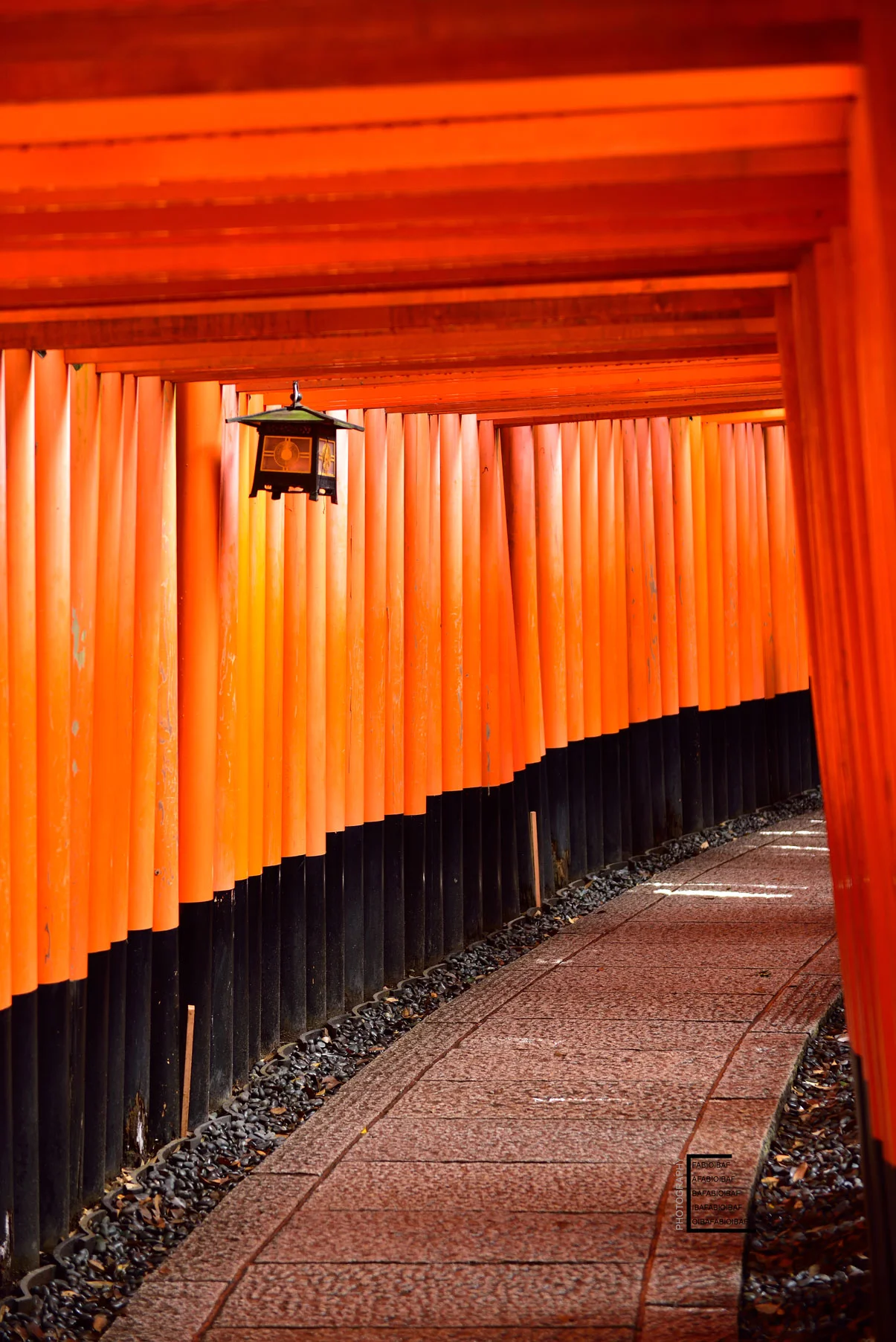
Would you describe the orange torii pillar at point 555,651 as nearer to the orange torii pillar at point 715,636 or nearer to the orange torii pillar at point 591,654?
the orange torii pillar at point 591,654

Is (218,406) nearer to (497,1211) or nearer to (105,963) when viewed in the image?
(105,963)

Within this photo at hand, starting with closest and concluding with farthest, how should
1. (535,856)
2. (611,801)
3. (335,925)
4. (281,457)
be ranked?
(281,457)
(335,925)
(535,856)
(611,801)

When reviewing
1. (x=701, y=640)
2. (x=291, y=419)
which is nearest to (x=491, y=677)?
(x=291, y=419)

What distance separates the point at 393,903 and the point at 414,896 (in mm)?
212

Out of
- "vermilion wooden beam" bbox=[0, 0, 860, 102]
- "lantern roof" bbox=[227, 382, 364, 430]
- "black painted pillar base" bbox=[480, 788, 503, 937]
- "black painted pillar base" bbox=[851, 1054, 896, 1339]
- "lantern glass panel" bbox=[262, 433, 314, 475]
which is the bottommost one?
"black painted pillar base" bbox=[851, 1054, 896, 1339]

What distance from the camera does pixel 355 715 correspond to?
25.6 feet

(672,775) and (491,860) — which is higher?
(672,775)

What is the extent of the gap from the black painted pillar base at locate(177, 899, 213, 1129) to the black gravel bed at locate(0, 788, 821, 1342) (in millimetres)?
133

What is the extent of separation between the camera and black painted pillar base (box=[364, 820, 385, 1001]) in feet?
25.8

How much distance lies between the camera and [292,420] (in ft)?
19.6

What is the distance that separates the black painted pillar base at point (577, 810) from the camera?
10469mm

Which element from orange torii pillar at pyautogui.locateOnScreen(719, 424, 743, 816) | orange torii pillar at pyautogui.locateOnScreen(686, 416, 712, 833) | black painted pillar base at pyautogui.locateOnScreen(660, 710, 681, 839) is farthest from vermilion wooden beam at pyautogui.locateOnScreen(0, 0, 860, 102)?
orange torii pillar at pyautogui.locateOnScreen(719, 424, 743, 816)

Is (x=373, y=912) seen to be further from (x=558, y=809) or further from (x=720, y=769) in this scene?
(x=720, y=769)

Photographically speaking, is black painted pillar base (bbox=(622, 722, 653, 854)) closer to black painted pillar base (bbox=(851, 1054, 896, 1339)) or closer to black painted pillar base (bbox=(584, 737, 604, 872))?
black painted pillar base (bbox=(584, 737, 604, 872))
